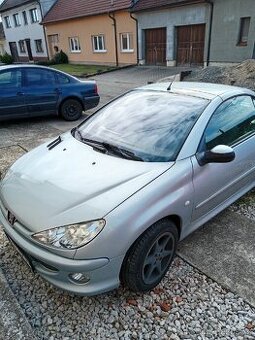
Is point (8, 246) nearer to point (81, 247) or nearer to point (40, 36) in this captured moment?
point (81, 247)

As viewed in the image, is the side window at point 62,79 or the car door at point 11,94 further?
the side window at point 62,79

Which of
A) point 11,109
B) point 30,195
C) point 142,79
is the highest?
point 30,195

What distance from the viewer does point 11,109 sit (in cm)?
714

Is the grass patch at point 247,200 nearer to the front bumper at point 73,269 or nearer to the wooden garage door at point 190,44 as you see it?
the front bumper at point 73,269

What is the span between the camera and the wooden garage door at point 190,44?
1708 cm

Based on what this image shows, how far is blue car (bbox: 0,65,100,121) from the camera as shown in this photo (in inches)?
277

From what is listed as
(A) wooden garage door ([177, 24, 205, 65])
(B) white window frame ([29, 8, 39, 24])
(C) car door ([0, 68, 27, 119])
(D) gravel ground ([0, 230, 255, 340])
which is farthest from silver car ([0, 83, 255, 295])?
(B) white window frame ([29, 8, 39, 24])

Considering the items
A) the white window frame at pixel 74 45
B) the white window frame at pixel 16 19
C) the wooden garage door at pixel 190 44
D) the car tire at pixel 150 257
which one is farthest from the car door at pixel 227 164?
the white window frame at pixel 16 19

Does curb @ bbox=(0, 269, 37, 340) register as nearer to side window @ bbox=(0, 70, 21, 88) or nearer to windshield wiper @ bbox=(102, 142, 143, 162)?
windshield wiper @ bbox=(102, 142, 143, 162)

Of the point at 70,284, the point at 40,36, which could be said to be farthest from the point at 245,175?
the point at 40,36

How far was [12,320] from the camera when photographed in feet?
7.48

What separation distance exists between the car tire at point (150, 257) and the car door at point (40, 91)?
593 cm

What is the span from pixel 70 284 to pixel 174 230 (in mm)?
969

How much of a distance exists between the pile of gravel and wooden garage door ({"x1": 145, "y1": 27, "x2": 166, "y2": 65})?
8.18m
